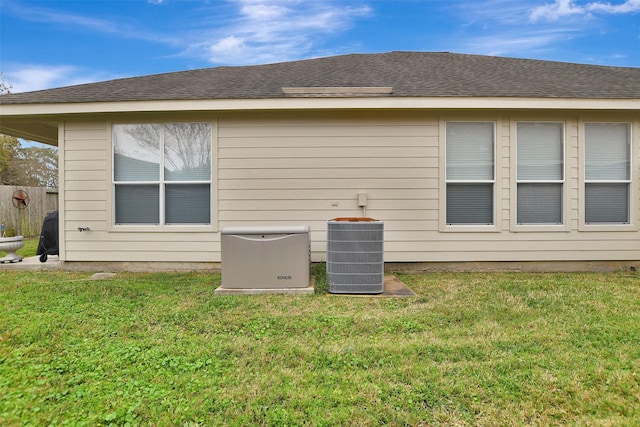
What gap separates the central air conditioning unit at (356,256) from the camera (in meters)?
3.87

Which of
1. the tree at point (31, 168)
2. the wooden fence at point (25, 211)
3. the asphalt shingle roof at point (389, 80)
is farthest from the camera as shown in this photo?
the tree at point (31, 168)

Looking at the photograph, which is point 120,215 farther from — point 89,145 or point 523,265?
point 523,265

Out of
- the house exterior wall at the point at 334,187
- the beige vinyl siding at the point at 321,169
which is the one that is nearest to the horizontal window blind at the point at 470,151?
the house exterior wall at the point at 334,187

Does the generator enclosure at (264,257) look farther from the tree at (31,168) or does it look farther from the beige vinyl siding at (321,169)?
the tree at (31,168)

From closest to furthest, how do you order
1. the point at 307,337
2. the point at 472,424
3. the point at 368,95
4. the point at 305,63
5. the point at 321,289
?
the point at 472,424, the point at 307,337, the point at 321,289, the point at 368,95, the point at 305,63

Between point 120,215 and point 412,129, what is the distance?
4.69 meters

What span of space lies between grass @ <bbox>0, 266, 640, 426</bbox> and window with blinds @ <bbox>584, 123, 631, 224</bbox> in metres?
1.77

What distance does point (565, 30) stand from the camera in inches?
377

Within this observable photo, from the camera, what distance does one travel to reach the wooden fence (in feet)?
31.1

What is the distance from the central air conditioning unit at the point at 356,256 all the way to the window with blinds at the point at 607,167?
3.61 metres

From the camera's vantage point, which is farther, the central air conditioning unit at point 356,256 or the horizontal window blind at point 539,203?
the horizontal window blind at point 539,203

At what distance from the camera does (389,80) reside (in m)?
5.54

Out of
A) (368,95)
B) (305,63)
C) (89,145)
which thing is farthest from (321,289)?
(305,63)

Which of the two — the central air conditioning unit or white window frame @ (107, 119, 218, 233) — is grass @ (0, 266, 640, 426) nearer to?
the central air conditioning unit
